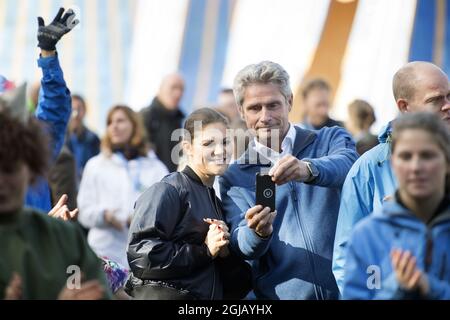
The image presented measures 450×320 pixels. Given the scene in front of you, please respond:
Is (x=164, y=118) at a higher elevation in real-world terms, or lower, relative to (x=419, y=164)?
higher

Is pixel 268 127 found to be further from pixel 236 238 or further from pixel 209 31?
pixel 209 31

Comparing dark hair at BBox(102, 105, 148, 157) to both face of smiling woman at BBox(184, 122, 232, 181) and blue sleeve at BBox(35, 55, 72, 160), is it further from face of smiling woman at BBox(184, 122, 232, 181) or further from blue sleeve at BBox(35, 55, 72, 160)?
face of smiling woman at BBox(184, 122, 232, 181)

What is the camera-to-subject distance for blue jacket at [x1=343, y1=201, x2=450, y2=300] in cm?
393

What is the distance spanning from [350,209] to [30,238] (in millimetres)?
1828

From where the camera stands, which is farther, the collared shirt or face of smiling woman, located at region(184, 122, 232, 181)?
the collared shirt

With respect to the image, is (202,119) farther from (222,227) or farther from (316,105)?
(316,105)

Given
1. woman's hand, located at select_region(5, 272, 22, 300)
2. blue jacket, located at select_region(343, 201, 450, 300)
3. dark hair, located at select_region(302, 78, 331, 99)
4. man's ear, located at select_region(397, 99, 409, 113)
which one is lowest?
woman's hand, located at select_region(5, 272, 22, 300)

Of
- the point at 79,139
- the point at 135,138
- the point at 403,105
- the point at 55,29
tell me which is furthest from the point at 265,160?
the point at 79,139

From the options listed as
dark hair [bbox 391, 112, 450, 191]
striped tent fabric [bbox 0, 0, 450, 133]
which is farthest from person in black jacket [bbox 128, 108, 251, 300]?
striped tent fabric [bbox 0, 0, 450, 133]

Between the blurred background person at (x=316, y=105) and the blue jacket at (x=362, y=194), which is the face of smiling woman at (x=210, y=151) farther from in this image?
the blurred background person at (x=316, y=105)

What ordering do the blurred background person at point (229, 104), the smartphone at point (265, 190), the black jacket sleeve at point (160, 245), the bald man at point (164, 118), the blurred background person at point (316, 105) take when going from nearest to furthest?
1. the smartphone at point (265, 190)
2. the black jacket sleeve at point (160, 245)
3. the blurred background person at point (316, 105)
4. the blurred background person at point (229, 104)
5. the bald man at point (164, 118)

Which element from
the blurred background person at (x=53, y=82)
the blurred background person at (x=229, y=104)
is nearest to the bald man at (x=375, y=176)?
the blurred background person at (x=53, y=82)

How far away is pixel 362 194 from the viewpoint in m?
5.13

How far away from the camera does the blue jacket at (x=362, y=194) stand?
5.08 meters
